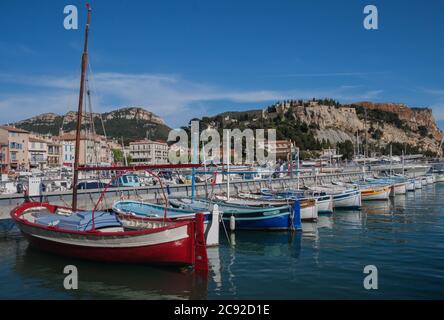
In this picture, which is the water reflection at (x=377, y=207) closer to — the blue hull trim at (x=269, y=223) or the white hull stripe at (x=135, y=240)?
the blue hull trim at (x=269, y=223)

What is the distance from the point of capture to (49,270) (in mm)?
16969

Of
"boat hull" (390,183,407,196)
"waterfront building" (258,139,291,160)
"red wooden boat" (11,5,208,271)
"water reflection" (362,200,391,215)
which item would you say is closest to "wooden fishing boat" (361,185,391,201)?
"water reflection" (362,200,391,215)

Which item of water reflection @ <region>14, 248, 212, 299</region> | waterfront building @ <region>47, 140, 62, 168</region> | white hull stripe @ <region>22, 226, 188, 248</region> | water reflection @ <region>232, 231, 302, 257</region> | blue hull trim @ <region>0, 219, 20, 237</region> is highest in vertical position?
waterfront building @ <region>47, 140, 62, 168</region>

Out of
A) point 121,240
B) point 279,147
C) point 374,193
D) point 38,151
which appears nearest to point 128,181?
point 121,240

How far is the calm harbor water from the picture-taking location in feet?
45.4

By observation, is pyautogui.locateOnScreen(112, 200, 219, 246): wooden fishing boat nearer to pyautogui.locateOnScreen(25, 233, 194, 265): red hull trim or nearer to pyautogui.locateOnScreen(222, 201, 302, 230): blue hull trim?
pyautogui.locateOnScreen(25, 233, 194, 265): red hull trim

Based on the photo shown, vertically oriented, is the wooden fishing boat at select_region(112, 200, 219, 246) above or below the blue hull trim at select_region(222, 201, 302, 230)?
above

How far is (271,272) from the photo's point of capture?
54.1 ft

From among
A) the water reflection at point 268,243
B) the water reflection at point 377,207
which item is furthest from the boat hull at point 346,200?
the water reflection at point 268,243

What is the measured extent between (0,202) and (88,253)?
11.6m

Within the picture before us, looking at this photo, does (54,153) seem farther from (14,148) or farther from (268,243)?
(268,243)

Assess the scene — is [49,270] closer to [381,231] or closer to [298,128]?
[381,231]

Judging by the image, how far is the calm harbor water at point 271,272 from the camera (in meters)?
13.8
